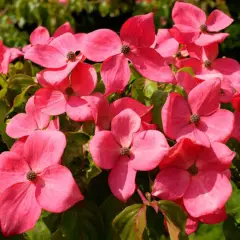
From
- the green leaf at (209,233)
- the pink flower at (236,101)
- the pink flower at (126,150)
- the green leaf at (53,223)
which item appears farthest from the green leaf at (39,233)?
the pink flower at (236,101)

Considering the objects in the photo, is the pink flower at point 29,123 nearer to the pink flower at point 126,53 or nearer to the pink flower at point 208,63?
the pink flower at point 126,53

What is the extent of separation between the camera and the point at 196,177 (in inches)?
24.7

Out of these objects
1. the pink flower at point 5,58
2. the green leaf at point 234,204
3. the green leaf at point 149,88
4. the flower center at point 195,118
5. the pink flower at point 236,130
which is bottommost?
the green leaf at point 234,204

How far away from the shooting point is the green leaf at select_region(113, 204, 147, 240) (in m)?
0.58

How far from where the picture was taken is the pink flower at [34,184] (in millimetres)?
566

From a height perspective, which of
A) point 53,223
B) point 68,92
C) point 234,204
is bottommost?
point 234,204

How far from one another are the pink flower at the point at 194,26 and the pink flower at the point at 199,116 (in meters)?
0.15

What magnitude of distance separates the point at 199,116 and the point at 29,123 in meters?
0.25

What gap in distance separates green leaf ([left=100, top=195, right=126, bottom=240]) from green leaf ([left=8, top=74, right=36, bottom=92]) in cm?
25

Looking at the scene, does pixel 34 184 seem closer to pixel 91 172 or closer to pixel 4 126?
pixel 91 172

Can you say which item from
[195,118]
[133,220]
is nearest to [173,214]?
[133,220]

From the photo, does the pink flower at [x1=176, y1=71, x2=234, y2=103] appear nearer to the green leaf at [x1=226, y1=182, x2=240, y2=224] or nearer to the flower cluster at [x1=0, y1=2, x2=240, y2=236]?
the flower cluster at [x1=0, y1=2, x2=240, y2=236]

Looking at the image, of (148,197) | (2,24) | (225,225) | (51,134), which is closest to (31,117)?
(51,134)

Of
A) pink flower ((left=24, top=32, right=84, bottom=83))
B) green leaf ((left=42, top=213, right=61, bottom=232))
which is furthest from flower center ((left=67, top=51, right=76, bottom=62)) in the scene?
green leaf ((left=42, top=213, right=61, bottom=232))
